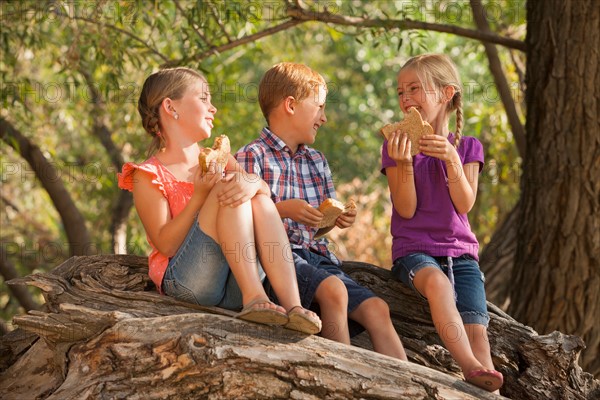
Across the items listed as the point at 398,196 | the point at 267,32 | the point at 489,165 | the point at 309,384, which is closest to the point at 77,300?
the point at 309,384

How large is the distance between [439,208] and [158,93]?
1281 mm

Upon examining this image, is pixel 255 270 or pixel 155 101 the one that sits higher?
pixel 155 101

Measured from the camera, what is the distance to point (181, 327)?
305 centimetres

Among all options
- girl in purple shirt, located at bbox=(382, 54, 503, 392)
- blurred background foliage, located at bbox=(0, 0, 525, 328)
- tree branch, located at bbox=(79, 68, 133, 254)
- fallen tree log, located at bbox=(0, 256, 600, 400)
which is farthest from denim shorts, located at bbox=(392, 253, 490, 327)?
tree branch, located at bbox=(79, 68, 133, 254)

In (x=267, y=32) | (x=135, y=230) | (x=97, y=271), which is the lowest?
(x=135, y=230)

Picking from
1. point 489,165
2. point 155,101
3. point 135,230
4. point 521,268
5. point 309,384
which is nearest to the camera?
point 309,384

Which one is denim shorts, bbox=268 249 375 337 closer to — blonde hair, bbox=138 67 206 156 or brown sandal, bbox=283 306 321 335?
brown sandal, bbox=283 306 321 335

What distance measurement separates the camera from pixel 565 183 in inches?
181

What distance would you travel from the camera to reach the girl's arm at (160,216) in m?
3.24

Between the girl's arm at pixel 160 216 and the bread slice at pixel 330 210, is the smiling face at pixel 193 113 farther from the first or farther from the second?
the bread slice at pixel 330 210

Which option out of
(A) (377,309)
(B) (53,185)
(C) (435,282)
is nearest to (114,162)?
(B) (53,185)

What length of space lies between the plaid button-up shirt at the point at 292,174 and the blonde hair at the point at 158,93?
363mm

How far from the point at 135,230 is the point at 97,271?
5867 mm

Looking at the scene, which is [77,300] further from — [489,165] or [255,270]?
[489,165]
